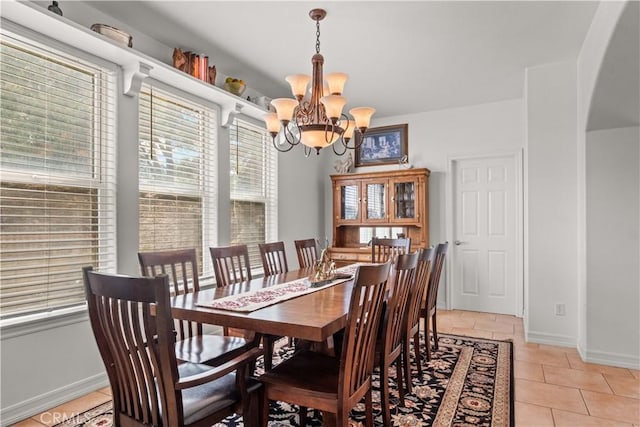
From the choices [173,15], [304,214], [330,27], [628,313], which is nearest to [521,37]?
[330,27]

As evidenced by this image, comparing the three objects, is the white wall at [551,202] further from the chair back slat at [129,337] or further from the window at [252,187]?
the chair back slat at [129,337]

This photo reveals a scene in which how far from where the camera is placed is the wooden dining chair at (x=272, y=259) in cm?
318

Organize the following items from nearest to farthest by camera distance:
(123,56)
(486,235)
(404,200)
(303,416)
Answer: (303,416)
(123,56)
(486,235)
(404,200)

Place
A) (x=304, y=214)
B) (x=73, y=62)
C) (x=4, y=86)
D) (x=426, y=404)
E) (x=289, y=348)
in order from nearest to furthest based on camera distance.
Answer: (x=4, y=86)
(x=426, y=404)
(x=73, y=62)
(x=289, y=348)
(x=304, y=214)

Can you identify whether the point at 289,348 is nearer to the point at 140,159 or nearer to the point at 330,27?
the point at 140,159

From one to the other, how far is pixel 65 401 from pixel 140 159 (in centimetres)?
180

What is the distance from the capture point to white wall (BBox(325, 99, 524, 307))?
15.5 ft

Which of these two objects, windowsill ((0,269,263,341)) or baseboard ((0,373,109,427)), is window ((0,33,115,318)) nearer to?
windowsill ((0,269,263,341))

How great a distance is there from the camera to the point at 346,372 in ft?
5.20

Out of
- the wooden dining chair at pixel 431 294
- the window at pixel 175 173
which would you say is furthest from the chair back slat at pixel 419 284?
the window at pixel 175 173

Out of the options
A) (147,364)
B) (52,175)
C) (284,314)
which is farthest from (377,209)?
(147,364)

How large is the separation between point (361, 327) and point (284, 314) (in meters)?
0.37

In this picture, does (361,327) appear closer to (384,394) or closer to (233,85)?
(384,394)

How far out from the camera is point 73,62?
8.57 ft
